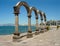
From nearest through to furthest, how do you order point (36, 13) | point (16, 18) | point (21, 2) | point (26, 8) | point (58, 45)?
point (58, 45)
point (16, 18)
point (21, 2)
point (26, 8)
point (36, 13)

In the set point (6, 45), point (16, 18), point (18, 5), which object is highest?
point (18, 5)

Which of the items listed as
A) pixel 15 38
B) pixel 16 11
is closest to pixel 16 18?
pixel 16 11

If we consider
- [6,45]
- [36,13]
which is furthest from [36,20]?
[6,45]

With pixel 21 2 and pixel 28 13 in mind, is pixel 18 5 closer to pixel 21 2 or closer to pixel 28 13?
pixel 21 2

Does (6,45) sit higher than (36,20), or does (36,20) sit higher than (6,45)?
(36,20)

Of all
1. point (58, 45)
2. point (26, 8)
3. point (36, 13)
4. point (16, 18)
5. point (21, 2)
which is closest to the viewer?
point (58, 45)

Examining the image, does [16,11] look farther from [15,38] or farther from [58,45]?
[58,45]

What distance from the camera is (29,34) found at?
19.3m

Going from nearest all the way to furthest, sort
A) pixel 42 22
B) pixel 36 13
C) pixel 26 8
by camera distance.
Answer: pixel 26 8
pixel 36 13
pixel 42 22

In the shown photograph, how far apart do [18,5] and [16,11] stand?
647mm

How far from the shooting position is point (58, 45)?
1133 centimetres

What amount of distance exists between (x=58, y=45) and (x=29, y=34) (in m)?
8.21

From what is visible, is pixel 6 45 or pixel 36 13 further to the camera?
pixel 36 13

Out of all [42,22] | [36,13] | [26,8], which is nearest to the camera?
[26,8]
